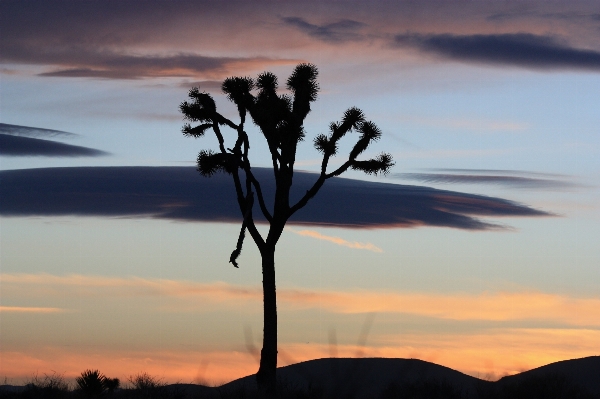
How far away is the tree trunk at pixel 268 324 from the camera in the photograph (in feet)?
53.5

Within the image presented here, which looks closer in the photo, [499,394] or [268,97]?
[499,394]

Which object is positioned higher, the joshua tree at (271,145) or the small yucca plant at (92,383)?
the joshua tree at (271,145)

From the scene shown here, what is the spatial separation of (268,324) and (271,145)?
4078 mm

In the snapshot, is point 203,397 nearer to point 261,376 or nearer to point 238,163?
point 261,376

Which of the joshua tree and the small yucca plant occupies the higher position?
the joshua tree

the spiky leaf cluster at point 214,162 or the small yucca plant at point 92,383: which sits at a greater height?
the spiky leaf cluster at point 214,162

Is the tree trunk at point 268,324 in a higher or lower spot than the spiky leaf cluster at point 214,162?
lower

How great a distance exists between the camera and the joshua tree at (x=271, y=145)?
666 inches

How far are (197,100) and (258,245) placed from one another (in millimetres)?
3847

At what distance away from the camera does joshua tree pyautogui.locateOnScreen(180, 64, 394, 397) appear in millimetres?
16922

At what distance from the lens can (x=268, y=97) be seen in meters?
17.7

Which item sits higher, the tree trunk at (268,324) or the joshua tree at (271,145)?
the joshua tree at (271,145)

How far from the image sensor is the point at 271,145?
17.5 metres

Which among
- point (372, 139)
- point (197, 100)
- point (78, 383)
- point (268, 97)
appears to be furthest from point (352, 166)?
point (78, 383)
